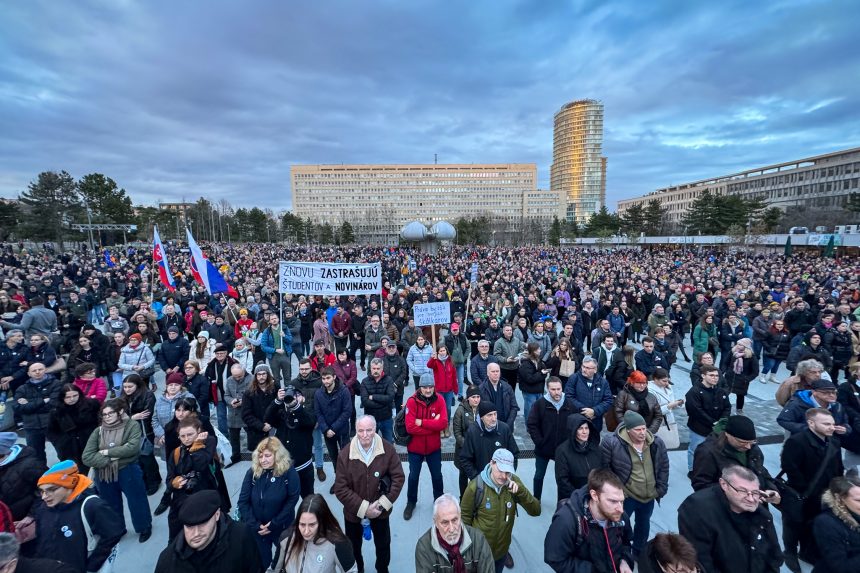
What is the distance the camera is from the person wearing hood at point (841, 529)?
7.98 ft

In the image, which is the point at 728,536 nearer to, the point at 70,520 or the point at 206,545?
the point at 206,545

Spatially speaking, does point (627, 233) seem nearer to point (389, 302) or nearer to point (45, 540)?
point (389, 302)

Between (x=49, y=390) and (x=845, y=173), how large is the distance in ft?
320

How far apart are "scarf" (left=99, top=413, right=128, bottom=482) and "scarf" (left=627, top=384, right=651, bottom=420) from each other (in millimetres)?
5554

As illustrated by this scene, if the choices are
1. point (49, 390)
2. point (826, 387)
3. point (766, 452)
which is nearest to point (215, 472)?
point (49, 390)

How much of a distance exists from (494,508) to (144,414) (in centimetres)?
411

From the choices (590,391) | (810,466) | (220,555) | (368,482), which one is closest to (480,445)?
(368,482)

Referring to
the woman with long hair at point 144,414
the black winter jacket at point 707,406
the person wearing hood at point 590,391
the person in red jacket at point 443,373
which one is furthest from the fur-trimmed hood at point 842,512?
the woman with long hair at point 144,414

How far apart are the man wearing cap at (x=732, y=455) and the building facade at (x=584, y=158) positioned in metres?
152

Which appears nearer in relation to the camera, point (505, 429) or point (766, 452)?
point (505, 429)

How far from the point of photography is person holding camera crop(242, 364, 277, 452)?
441cm

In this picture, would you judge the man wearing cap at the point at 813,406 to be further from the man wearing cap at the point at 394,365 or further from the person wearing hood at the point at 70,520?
the person wearing hood at the point at 70,520

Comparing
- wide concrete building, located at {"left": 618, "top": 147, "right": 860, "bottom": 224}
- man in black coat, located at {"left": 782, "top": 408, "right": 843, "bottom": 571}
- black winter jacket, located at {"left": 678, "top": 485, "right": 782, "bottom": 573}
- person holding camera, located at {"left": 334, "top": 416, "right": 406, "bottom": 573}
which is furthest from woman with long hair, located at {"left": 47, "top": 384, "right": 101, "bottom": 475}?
wide concrete building, located at {"left": 618, "top": 147, "right": 860, "bottom": 224}

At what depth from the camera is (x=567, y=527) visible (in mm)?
2422
